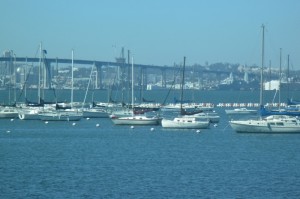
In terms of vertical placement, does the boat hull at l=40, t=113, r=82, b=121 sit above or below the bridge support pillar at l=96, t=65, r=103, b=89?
below

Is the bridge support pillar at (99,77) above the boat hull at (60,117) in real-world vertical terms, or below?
above

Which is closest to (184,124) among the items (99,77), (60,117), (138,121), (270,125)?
(138,121)

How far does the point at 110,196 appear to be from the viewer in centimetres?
2136

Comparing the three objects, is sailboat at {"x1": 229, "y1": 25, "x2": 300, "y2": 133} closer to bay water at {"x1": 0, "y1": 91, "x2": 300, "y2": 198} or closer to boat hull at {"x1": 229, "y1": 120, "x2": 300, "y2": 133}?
boat hull at {"x1": 229, "y1": 120, "x2": 300, "y2": 133}

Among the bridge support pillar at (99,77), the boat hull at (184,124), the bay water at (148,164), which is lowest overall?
the bay water at (148,164)

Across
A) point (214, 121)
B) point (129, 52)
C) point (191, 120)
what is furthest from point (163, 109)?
point (191, 120)

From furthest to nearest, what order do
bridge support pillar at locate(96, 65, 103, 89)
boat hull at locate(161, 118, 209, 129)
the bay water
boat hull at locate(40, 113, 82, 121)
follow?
bridge support pillar at locate(96, 65, 103, 89), boat hull at locate(40, 113, 82, 121), boat hull at locate(161, 118, 209, 129), the bay water

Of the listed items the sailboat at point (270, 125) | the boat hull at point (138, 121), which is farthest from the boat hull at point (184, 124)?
the sailboat at point (270, 125)

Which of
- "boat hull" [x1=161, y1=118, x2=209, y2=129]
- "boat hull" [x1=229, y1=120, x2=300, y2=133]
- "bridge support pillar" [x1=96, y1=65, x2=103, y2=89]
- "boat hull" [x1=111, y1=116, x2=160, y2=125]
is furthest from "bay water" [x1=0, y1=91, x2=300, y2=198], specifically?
"bridge support pillar" [x1=96, y1=65, x2=103, y2=89]

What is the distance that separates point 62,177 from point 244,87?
463ft

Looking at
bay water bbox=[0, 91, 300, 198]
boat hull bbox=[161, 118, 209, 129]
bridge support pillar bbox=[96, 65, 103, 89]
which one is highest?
bridge support pillar bbox=[96, 65, 103, 89]

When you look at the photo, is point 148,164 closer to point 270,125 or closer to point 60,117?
point 270,125

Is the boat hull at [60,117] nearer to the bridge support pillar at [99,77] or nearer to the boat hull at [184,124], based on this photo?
the boat hull at [184,124]

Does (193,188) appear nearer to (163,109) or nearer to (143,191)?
(143,191)
